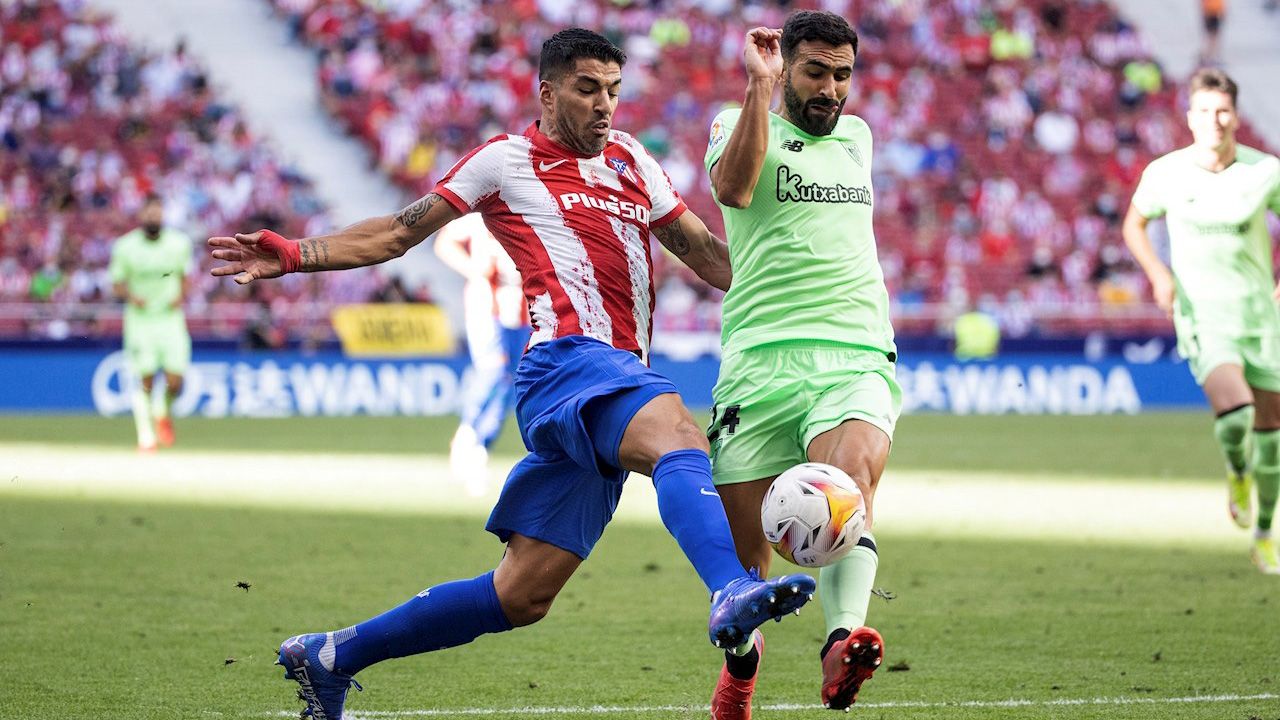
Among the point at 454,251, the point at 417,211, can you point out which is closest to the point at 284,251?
the point at 417,211

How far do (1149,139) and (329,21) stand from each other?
16644 millimetres

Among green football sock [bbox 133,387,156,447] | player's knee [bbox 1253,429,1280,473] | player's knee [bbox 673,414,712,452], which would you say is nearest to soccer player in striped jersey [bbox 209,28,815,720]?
player's knee [bbox 673,414,712,452]

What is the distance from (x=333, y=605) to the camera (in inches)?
307

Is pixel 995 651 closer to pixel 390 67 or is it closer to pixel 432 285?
pixel 432 285

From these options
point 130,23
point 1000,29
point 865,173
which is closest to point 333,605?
point 865,173

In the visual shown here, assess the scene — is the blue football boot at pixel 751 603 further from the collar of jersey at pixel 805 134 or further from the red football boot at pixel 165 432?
the red football boot at pixel 165 432

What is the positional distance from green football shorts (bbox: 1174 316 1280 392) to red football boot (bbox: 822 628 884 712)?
205 inches

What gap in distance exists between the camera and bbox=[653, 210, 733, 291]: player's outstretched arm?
18.1 feet

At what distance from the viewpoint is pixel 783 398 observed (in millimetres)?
5230

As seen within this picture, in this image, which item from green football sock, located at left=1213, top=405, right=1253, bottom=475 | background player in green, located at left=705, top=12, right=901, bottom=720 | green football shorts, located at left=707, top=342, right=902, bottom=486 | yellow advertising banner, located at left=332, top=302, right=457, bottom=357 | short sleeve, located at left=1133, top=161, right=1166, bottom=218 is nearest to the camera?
background player in green, located at left=705, top=12, right=901, bottom=720

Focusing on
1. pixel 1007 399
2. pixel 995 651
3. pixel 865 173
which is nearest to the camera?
pixel 865 173

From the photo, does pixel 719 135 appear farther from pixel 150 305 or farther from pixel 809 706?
pixel 150 305

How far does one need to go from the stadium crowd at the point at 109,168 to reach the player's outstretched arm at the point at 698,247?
18834 mm

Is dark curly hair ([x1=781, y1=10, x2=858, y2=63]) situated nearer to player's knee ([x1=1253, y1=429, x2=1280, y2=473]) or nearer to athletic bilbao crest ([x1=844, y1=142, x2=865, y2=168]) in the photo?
athletic bilbao crest ([x1=844, y1=142, x2=865, y2=168])
